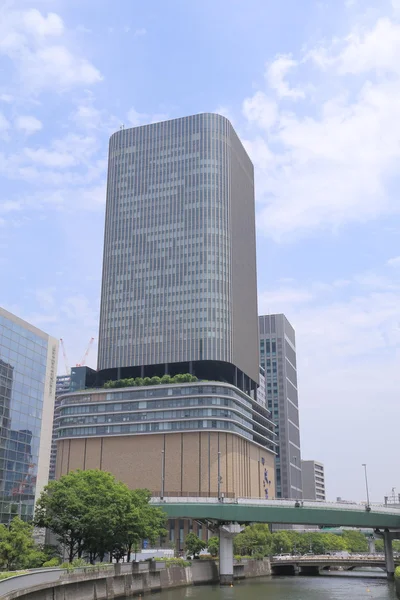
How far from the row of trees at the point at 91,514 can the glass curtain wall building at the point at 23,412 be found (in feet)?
19.7

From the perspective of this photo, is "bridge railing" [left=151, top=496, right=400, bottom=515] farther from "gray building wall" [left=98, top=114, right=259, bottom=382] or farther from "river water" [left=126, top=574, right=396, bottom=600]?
"gray building wall" [left=98, top=114, right=259, bottom=382]

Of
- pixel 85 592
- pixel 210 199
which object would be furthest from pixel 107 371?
pixel 85 592

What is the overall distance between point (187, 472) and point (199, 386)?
73.7 ft

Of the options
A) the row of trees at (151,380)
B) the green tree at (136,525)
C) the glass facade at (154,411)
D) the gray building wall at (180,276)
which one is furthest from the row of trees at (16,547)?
the gray building wall at (180,276)

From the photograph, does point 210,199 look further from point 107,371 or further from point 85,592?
point 85,592

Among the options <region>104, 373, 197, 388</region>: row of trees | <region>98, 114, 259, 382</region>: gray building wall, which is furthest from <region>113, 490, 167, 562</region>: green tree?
<region>98, 114, 259, 382</region>: gray building wall

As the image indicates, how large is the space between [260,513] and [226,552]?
28.4ft

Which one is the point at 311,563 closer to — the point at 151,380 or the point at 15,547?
the point at 151,380

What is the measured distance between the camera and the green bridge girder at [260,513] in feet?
368

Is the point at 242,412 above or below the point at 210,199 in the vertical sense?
below

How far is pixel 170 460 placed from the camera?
562 ft

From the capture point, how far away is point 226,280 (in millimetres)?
189125

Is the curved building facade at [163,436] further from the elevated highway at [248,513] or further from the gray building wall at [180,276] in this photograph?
the elevated highway at [248,513]

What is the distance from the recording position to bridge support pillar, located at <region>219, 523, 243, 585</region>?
110 metres
